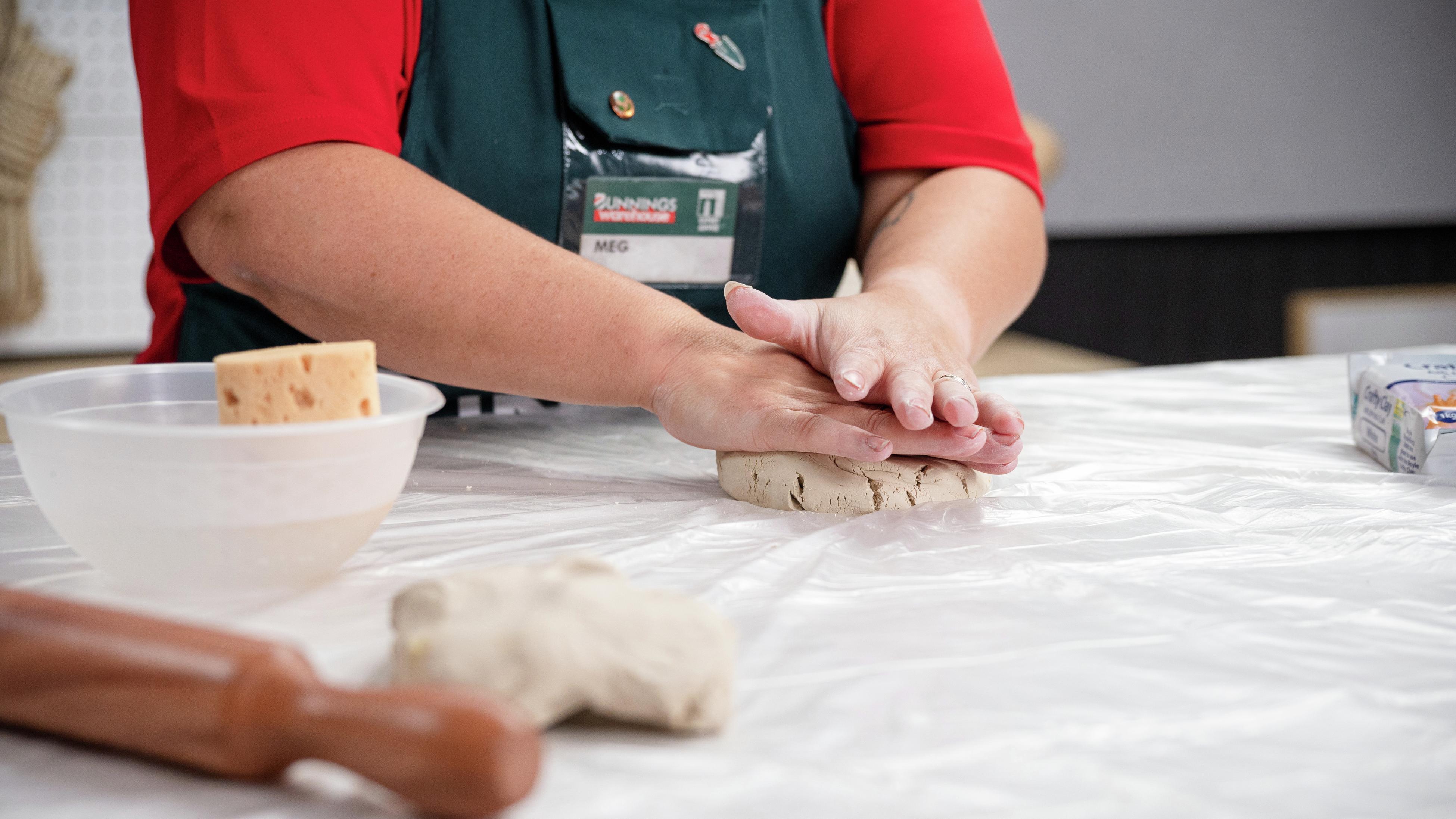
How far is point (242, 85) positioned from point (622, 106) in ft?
1.06

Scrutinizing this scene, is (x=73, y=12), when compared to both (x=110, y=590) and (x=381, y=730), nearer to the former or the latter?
(x=110, y=590)

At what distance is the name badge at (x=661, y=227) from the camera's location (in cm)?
99

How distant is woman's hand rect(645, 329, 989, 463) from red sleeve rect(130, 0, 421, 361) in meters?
0.29

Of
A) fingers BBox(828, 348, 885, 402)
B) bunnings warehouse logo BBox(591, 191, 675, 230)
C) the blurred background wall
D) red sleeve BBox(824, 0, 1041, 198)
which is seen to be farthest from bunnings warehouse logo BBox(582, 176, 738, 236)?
the blurred background wall

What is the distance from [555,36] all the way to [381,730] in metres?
0.78

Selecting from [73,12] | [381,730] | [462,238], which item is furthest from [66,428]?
[73,12]

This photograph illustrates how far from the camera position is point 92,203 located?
2260 millimetres

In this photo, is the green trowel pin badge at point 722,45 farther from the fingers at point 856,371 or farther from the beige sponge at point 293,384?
the beige sponge at point 293,384

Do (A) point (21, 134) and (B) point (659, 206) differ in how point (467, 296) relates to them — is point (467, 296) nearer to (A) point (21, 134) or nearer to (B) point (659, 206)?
(B) point (659, 206)

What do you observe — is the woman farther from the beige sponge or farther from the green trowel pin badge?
the beige sponge

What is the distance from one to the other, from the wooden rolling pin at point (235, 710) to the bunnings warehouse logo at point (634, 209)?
680 mm

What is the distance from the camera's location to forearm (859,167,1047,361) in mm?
949

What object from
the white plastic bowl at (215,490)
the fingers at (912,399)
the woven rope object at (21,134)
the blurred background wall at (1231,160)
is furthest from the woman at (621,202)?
the blurred background wall at (1231,160)

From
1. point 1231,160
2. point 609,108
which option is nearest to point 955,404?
point 609,108
